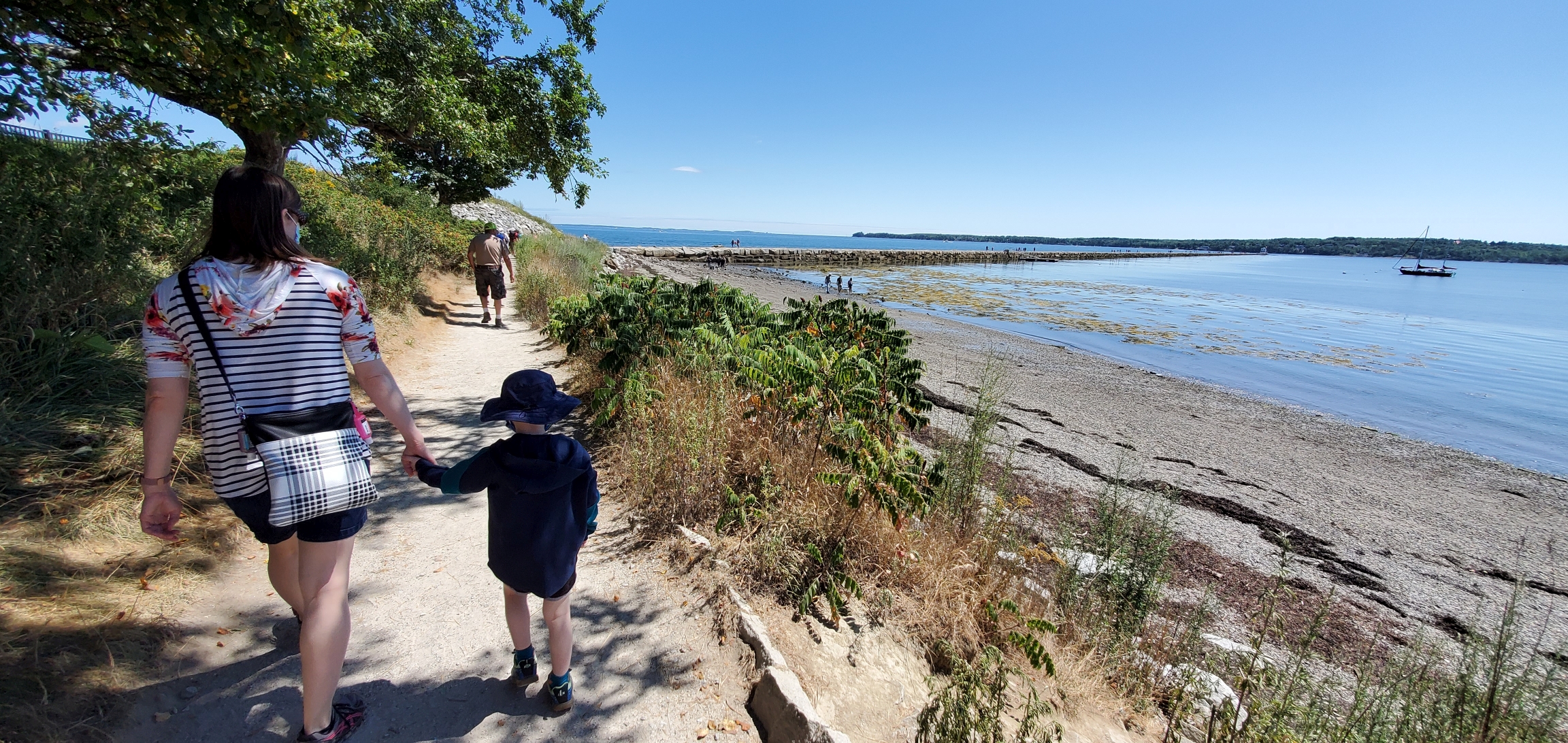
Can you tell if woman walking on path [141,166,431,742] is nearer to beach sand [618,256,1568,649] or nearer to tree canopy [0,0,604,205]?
tree canopy [0,0,604,205]

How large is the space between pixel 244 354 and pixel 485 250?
1007 centimetres

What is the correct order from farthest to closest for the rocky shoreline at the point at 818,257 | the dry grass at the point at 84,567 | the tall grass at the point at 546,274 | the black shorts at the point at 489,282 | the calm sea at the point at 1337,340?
the rocky shoreline at the point at 818,257 < the calm sea at the point at 1337,340 < the tall grass at the point at 546,274 < the black shorts at the point at 489,282 < the dry grass at the point at 84,567

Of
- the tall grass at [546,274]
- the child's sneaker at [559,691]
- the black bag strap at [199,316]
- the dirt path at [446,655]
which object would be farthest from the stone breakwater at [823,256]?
the black bag strap at [199,316]

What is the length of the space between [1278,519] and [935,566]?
21.3ft

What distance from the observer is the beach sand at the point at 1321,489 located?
6.40m

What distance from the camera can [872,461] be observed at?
12.7 feet

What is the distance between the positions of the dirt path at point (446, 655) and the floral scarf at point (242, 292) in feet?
5.39

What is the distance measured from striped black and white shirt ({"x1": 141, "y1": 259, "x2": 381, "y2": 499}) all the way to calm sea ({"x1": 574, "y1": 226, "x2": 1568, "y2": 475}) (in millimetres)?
14653

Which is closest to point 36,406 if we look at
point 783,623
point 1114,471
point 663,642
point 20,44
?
point 20,44

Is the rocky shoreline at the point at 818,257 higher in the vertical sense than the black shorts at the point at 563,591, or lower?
higher

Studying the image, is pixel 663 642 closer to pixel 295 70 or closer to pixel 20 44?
pixel 295 70

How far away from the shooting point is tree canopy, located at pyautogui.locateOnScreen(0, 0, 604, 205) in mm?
4207

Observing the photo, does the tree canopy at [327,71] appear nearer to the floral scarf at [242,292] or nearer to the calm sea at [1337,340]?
the floral scarf at [242,292]

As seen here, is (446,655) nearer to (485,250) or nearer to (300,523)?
(300,523)
